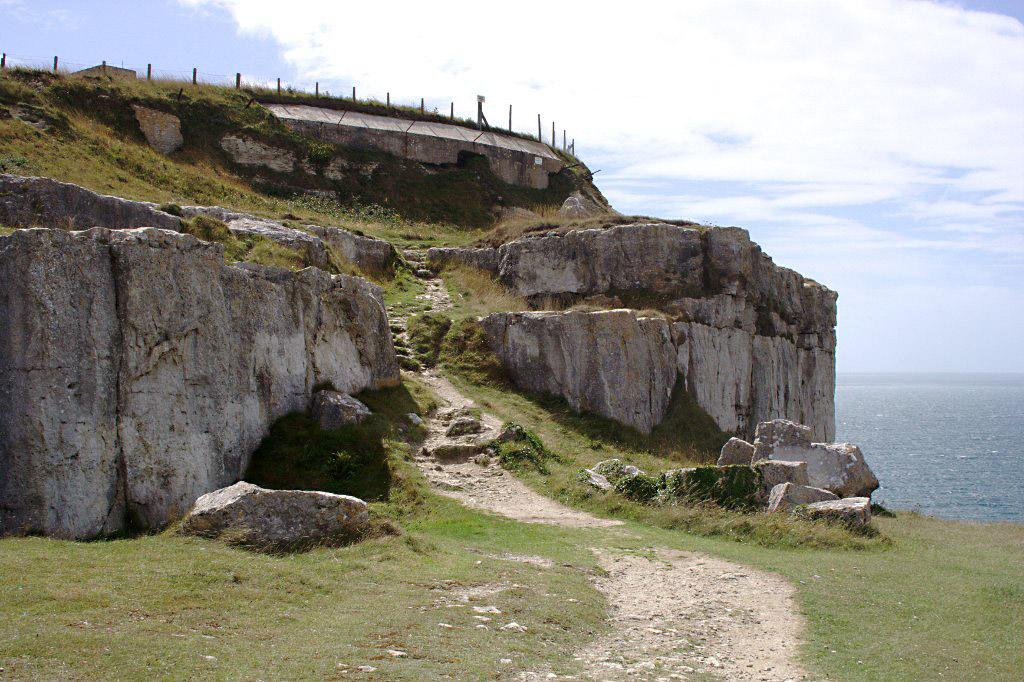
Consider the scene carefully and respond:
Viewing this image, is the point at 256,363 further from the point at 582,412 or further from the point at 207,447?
the point at 582,412

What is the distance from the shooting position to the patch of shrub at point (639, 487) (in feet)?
60.4

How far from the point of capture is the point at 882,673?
927 cm

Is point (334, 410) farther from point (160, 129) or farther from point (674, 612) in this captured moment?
point (160, 129)

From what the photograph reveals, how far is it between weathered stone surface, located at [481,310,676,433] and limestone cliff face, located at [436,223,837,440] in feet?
0.11

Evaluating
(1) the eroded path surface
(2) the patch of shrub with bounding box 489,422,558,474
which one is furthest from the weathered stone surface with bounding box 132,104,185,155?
(1) the eroded path surface

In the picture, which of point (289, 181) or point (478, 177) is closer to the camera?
point (289, 181)

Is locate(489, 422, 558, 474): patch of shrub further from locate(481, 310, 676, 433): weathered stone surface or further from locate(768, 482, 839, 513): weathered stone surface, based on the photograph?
locate(768, 482, 839, 513): weathered stone surface

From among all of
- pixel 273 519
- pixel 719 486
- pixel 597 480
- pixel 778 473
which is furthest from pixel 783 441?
pixel 273 519

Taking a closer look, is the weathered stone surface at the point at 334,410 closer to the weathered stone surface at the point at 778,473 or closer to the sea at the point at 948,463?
the weathered stone surface at the point at 778,473

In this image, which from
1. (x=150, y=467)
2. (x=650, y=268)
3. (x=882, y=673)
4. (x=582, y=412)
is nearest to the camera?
(x=882, y=673)

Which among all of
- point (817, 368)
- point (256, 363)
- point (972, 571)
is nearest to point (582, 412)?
point (256, 363)

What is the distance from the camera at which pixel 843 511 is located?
54.9 feet

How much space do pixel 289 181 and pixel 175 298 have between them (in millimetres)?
28315

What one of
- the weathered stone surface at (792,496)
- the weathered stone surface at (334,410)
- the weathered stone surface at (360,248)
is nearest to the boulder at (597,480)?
the weathered stone surface at (792,496)
